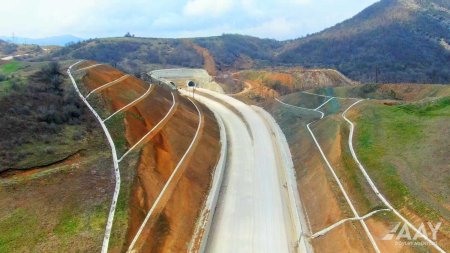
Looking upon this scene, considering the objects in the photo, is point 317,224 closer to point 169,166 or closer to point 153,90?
point 169,166

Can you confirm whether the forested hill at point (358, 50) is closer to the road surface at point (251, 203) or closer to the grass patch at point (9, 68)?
the grass patch at point (9, 68)

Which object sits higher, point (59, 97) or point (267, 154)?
point (59, 97)

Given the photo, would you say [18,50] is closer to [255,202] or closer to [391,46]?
[391,46]

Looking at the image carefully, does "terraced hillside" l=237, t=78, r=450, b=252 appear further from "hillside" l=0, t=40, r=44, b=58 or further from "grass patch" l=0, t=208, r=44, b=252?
"hillside" l=0, t=40, r=44, b=58

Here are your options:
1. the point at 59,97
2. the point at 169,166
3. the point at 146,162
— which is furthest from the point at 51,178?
the point at 59,97

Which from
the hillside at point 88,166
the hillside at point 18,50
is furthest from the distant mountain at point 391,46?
the hillside at point 18,50
